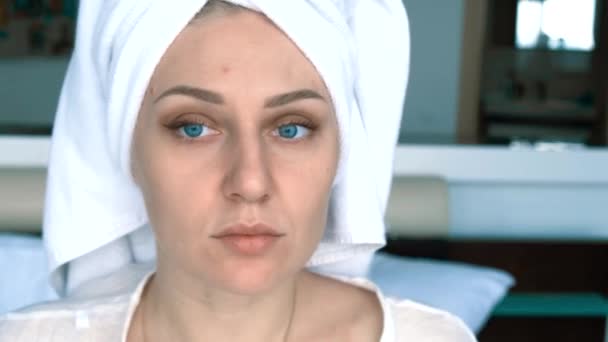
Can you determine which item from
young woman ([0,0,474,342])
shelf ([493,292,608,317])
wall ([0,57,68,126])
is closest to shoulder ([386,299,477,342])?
young woman ([0,0,474,342])

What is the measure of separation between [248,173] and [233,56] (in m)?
0.12

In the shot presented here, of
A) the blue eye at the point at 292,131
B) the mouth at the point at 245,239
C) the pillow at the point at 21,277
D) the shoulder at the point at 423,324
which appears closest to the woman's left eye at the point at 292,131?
the blue eye at the point at 292,131

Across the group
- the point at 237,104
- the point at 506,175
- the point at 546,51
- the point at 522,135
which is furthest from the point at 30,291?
the point at 546,51

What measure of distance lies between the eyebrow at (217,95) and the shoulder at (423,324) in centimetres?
32

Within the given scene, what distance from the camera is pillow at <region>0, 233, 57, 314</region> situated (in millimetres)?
1413

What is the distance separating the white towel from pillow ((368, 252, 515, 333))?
0.41 meters

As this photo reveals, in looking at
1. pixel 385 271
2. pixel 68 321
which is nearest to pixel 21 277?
pixel 68 321

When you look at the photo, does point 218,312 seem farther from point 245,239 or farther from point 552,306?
point 552,306

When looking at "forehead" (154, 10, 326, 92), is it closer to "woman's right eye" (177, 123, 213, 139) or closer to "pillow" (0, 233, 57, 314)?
"woman's right eye" (177, 123, 213, 139)

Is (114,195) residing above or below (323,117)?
below

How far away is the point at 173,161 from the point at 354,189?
24cm

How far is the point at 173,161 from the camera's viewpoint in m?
0.74

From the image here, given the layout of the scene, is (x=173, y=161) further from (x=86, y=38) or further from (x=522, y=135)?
(x=522, y=135)

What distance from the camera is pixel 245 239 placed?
0.70 metres
